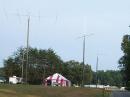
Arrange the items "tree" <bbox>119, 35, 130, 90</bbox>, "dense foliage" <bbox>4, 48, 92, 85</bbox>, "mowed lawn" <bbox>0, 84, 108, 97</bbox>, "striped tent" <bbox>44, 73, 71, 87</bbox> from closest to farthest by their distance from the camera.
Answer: "mowed lawn" <bbox>0, 84, 108, 97</bbox>
"striped tent" <bbox>44, 73, 71, 87</bbox>
"tree" <bbox>119, 35, 130, 90</bbox>
"dense foliage" <bbox>4, 48, 92, 85</bbox>

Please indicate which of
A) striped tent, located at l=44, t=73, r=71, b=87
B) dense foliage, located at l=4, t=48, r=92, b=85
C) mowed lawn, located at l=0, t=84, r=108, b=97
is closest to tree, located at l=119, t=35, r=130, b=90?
striped tent, located at l=44, t=73, r=71, b=87

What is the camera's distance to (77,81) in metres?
199

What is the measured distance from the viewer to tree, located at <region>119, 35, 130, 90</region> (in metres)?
105

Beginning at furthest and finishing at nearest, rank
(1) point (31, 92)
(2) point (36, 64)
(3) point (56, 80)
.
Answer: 1. (2) point (36, 64)
2. (3) point (56, 80)
3. (1) point (31, 92)

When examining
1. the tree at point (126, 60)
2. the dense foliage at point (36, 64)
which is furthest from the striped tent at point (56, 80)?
the dense foliage at point (36, 64)

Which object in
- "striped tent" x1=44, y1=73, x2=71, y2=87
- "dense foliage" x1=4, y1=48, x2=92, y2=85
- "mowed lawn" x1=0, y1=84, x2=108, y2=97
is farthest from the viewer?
"dense foliage" x1=4, y1=48, x2=92, y2=85

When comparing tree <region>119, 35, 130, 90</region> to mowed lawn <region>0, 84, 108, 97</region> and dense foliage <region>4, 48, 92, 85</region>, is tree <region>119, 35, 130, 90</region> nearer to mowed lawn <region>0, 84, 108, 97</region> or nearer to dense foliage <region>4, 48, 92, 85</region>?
dense foliage <region>4, 48, 92, 85</region>

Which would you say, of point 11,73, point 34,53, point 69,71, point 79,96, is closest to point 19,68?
point 11,73

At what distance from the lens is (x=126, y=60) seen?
348 feet

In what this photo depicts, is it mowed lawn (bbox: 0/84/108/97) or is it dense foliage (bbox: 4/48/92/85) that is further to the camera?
dense foliage (bbox: 4/48/92/85)

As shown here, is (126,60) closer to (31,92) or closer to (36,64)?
(36,64)

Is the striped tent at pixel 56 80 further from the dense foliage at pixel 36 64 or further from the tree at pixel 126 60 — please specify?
the dense foliage at pixel 36 64

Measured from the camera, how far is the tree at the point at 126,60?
105 metres

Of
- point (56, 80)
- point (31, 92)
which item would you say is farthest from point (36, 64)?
point (31, 92)
